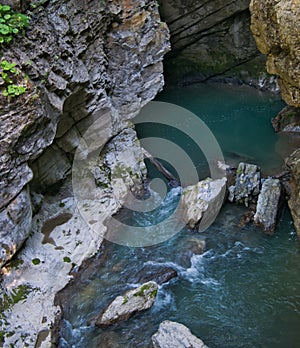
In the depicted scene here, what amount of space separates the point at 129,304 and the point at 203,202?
3894mm

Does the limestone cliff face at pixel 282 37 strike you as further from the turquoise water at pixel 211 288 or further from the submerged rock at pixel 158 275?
the submerged rock at pixel 158 275

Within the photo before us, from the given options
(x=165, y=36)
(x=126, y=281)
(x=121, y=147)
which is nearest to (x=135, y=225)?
(x=126, y=281)

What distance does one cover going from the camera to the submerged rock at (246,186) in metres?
10.6

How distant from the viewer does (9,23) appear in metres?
7.81

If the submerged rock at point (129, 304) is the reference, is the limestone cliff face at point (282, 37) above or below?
above

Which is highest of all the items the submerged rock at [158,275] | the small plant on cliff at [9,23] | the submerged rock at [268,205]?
the submerged rock at [268,205]

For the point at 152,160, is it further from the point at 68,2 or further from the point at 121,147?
the point at 68,2

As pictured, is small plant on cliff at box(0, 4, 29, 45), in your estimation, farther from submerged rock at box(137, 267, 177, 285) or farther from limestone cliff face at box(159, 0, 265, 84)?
limestone cliff face at box(159, 0, 265, 84)

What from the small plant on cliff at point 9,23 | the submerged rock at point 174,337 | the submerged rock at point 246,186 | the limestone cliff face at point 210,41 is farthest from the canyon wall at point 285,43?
the limestone cliff face at point 210,41

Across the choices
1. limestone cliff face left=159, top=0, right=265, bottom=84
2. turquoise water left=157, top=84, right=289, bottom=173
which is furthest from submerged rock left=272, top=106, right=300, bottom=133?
limestone cliff face left=159, top=0, right=265, bottom=84

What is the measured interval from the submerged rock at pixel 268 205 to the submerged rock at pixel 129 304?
146 inches

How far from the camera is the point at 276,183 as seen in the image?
10.5 meters

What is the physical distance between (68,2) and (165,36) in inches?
191

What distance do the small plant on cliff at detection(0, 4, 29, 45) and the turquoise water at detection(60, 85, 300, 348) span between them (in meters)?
5.72
